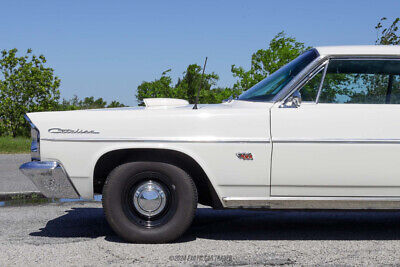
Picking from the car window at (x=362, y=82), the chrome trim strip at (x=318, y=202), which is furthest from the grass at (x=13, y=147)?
the car window at (x=362, y=82)

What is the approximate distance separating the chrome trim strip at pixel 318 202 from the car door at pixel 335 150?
0.16 ft

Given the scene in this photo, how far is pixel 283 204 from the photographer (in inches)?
175

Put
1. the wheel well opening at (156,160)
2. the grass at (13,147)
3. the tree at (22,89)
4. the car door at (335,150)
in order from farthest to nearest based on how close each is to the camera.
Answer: the tree at (22,89)
the grass at (13,147)
the wheel well opening at (156,160)
the car door at (335,150)

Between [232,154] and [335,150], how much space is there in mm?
832

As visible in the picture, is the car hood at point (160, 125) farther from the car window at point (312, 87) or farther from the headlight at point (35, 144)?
the car window at point (312, 87)

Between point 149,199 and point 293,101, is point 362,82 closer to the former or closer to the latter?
point 293,101

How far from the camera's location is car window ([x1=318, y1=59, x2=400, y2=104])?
4.58 metres

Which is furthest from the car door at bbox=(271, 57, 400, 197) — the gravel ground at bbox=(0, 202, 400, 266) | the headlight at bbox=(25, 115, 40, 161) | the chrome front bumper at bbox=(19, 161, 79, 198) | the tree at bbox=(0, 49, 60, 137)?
the tree at bbox=(0, 49, 60, 137)

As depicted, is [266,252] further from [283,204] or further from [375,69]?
[375,69]

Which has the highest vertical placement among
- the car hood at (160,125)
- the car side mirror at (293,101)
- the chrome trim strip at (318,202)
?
the car side mirror at (293,101)

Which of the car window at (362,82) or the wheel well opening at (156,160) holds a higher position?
the car window at (362,82)

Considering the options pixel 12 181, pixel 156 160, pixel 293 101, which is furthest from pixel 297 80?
pixel 12 181

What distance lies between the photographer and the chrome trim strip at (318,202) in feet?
14.6

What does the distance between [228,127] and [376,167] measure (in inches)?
48.9
